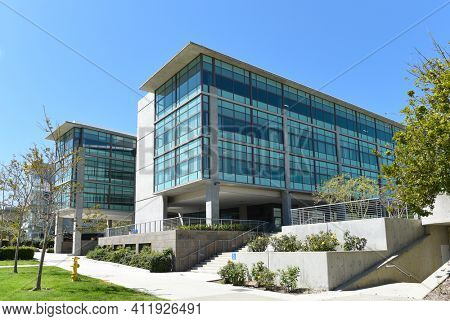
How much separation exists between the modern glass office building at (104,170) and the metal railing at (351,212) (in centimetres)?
3956

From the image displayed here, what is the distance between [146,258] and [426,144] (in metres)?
19.2

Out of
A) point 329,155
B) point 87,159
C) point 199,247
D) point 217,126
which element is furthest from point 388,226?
point 87,159

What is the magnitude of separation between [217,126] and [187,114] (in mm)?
3283

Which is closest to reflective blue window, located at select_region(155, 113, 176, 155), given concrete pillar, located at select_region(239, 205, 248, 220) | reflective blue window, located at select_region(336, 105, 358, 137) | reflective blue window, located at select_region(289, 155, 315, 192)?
reflective blue window, located at select_region(289, 155, 315, 192)

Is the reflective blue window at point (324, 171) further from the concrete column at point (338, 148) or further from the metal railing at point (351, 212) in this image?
the metal railing at point (351, 212)

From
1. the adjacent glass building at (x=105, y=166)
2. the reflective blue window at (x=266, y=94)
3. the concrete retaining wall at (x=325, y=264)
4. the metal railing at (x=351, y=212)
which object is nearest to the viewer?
the concrete retaining wall at (x=325, y=264)

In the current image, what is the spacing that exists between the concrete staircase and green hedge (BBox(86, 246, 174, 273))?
5.59ft

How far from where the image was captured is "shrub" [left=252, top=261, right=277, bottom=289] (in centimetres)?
1507

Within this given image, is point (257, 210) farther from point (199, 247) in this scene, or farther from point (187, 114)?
point (199, 247)

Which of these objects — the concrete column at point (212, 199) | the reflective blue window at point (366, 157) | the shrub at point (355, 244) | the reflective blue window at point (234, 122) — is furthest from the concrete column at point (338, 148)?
the shrub at point (355, 244)

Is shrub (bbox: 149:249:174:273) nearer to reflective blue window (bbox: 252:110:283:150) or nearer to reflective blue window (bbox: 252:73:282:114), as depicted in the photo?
reflective blue window (bbox: 252:110:283:150)

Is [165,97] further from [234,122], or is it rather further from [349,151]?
[349,151]

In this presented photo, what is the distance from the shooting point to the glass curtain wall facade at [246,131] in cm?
3550

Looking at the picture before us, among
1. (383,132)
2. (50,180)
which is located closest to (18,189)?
(50,180)
